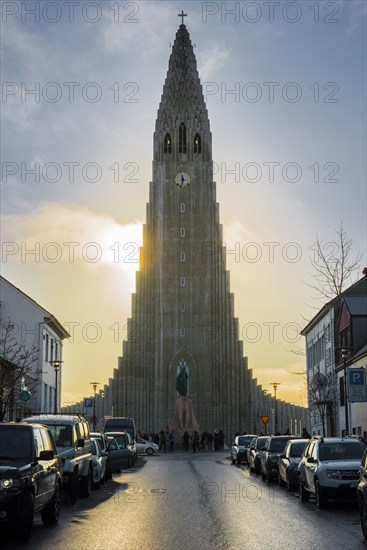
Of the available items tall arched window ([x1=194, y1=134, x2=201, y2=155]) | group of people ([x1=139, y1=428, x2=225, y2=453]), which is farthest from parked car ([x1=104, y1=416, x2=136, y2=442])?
tall arched window ([x1=194, y1=134, x2=201, y2=155])

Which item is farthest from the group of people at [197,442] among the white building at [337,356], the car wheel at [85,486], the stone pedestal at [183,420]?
the car wheel at [85,486]

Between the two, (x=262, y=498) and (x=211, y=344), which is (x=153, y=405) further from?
(x=262, y=498)

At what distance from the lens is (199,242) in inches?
3593

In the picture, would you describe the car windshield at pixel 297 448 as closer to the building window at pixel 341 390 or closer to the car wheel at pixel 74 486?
the car wheel at pixel 74 486

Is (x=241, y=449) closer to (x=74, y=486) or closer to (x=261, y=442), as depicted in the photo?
(x=261, y=442)

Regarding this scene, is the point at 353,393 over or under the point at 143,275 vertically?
under

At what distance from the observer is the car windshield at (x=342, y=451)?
1900cm

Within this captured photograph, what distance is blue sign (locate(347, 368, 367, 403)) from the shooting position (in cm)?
2967

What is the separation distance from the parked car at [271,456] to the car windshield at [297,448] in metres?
2.77

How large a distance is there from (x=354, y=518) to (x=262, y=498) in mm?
4999

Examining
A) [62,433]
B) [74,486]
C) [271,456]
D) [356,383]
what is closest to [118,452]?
[271,456]

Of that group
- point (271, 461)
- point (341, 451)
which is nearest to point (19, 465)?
point (341, 451)

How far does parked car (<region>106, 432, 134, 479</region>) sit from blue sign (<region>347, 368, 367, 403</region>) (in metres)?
8.92

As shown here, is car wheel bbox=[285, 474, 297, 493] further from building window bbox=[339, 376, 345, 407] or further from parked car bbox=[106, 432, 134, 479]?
building window bbox=[339, 376, 345, 407]
